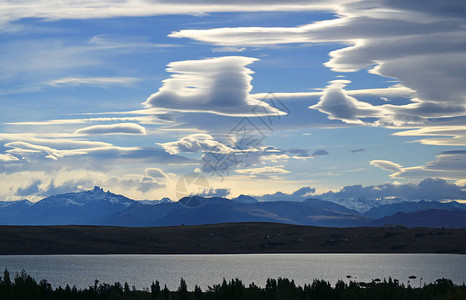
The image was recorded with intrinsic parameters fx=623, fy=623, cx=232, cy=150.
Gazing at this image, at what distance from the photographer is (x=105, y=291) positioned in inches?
2267

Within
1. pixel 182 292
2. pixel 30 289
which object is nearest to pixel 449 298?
pixel 182 292

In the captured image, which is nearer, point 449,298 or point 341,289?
point 449,298

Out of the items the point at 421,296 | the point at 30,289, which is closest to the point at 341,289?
the point at 421,296

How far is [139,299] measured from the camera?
48.2 m

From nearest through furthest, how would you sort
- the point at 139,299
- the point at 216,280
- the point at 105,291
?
the point at 139,299
the point at 105,291
the point at 216,280

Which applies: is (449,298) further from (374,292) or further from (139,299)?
(139,299)

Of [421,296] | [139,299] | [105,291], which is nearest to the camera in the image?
[139,299]

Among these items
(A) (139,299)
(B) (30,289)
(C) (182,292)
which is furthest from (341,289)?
(B) (30,289)

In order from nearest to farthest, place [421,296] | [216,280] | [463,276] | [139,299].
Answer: [139,299] < [421,296] < [216,280] < [463,276]

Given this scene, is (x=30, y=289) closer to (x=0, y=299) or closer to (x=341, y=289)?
(x=0, y=299)

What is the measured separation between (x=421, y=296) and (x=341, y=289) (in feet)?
21.8

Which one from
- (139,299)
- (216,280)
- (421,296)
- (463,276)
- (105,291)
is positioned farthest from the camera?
(463,276)

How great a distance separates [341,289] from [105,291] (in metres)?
21.5

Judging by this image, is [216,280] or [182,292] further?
[216,280]
